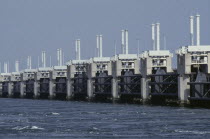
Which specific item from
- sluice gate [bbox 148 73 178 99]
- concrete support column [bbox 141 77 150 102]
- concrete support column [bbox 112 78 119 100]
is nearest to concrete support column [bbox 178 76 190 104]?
sluice gate [bbox 148 73 178 99]

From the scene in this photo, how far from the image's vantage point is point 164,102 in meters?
163

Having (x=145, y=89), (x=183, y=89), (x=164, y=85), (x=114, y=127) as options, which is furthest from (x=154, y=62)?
(x=114, y=127)

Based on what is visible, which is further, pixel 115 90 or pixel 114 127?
pixel 115 90

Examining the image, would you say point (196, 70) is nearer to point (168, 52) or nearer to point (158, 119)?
point (168, 52)

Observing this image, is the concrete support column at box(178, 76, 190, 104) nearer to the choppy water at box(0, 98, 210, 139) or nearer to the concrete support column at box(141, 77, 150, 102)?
the concrete support column at box(141, 77, 150, 102)

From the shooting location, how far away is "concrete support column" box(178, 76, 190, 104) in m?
143

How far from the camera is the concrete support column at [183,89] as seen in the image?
143000 millimetres

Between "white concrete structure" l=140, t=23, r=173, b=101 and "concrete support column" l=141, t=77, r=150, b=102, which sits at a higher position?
"white concrete structure" l=140, t=23, r=173, b=101

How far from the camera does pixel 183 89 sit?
14375cm

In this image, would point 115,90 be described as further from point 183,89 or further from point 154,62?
point 183,89

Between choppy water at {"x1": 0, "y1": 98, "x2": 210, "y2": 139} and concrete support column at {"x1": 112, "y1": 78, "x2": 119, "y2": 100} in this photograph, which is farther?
concrete support column at {"x1": 112, "y1": 78, "x2": 119, "y2": 100}

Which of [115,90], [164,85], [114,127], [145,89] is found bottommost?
[114,127]

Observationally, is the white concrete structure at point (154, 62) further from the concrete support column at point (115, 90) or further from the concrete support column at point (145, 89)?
the concrete support column at point (115, 90)

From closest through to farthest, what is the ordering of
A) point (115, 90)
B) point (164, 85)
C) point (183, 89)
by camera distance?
point (183, 89) → point (164, 85) → point (115, 90)
